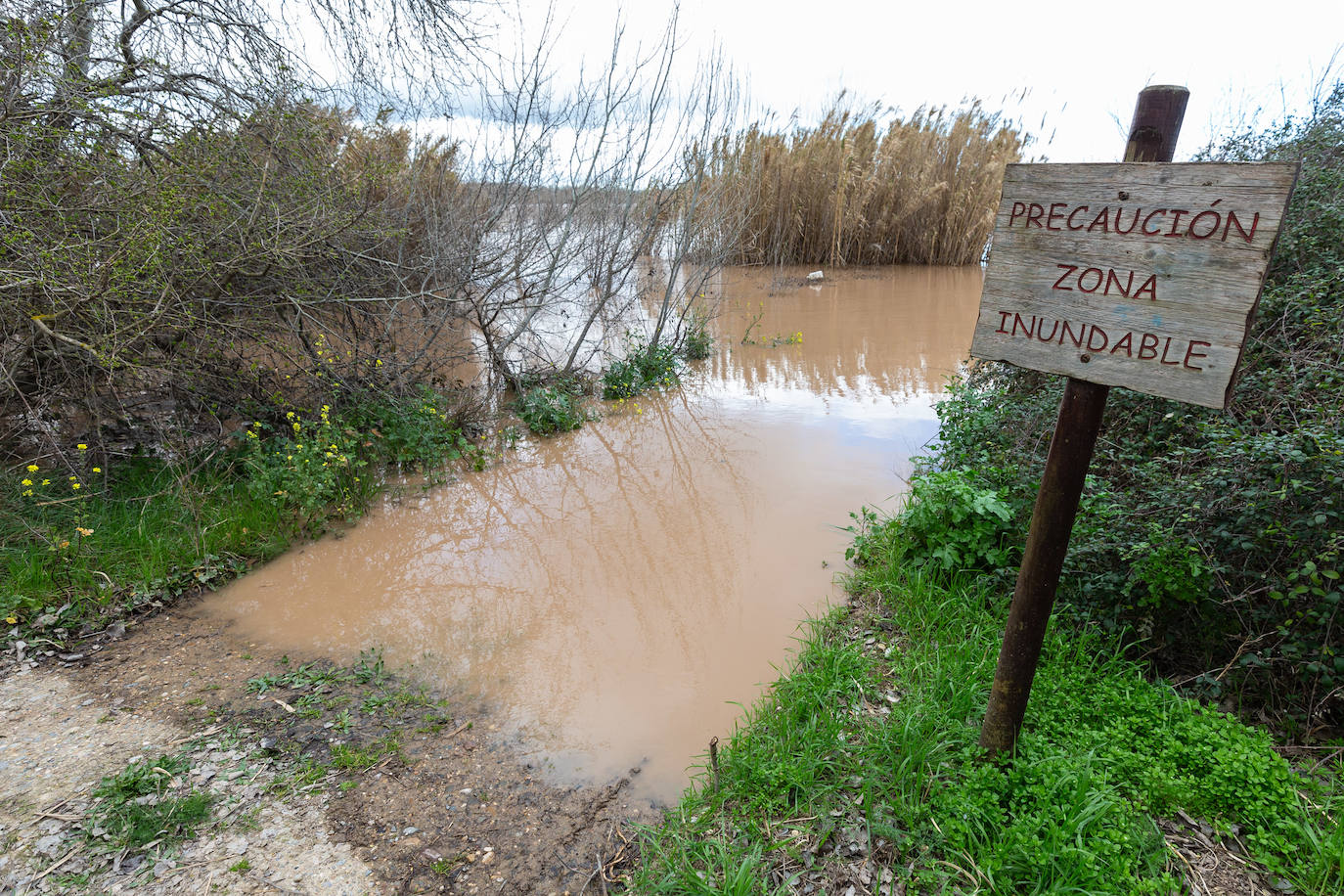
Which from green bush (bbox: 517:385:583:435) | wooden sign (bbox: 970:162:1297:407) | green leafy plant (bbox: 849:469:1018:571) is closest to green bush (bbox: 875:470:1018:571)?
green leafy plant (bbox: 849:469:1018:571)

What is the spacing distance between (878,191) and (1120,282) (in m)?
12.6

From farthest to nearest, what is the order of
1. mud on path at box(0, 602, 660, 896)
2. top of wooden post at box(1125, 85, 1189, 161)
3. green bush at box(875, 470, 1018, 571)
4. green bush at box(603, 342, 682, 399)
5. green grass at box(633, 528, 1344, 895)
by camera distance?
green bush at box(603, 342, 682, 399), green bush at box(875, 470, 1018, 571), mud on path at box(0, 602, 660, 896), green grass at box(633, 528, 1344, 895), top of wooden post at box(1125, 85, 1189, 161)

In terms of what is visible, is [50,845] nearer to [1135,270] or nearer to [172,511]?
[172,511]

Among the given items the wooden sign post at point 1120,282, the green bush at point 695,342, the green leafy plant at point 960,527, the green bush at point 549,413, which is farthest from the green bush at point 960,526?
the green bush at point 695,342

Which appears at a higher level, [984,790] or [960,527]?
[960,527]

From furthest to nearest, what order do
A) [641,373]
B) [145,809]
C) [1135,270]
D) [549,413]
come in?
[641,373] → [549,413] → [145,809] → [1135,270]

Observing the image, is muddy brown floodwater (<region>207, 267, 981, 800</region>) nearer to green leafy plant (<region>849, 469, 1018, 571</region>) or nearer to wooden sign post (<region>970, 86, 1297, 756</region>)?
green leafy plant (<region>849, 469, 1018, 571</region>)

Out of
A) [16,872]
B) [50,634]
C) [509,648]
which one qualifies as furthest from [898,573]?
[50,634]

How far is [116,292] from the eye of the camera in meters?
3.65

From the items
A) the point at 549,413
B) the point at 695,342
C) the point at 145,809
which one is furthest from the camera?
the point at 695,342

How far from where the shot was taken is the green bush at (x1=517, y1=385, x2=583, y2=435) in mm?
6422

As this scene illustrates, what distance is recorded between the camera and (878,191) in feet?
43.4

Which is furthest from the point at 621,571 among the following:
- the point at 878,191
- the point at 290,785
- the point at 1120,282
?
the point at 878,191

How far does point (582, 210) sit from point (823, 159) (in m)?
7.40
